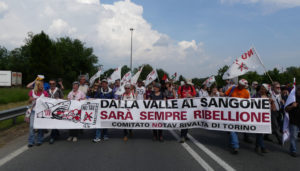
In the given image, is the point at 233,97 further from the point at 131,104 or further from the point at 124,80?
the point at 124,80

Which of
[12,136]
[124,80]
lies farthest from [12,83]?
[12,136]


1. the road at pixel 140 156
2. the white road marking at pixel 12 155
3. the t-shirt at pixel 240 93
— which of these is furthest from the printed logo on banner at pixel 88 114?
the t-shirt at pixel 240 93

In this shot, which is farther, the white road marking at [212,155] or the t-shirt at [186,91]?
the t-shirt at [186,91]

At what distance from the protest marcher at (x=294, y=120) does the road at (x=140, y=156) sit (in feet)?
0.81

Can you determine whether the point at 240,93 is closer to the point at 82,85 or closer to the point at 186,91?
the point at 186,91

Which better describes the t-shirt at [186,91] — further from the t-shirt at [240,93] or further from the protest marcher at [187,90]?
the t-shirt at [240,93]

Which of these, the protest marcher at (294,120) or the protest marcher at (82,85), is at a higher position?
the protest marcher at (82,85)

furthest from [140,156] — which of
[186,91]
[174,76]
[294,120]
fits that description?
[174,76]

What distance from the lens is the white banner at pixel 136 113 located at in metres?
6.58

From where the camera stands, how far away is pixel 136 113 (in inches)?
278

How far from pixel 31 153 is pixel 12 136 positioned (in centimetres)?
234

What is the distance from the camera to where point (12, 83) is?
146 ft

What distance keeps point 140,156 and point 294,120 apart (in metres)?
3.73

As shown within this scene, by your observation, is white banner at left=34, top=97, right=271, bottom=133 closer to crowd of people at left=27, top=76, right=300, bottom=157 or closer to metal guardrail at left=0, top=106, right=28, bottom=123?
crowd of people at left=27, top=76, right=300, bottom=157
